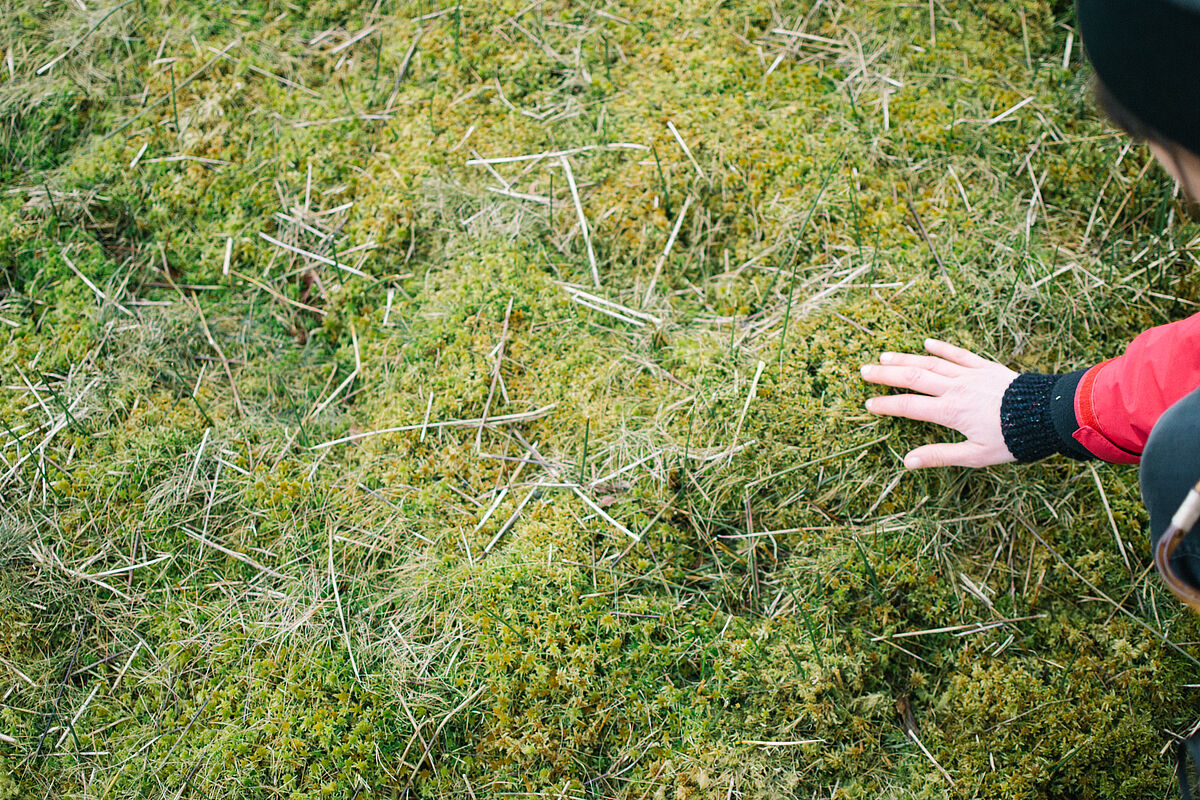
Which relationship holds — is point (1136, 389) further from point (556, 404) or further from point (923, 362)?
point (556, 404)

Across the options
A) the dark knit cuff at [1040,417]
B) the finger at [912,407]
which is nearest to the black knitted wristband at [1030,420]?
the dark knit cuff at [1040,417]

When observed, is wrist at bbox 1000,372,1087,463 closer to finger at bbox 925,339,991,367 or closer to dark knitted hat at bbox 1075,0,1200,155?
finger at bbox 925,339,991,367

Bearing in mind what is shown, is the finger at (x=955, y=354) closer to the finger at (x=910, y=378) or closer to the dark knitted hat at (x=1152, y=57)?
the finger at (x=910, y=378)

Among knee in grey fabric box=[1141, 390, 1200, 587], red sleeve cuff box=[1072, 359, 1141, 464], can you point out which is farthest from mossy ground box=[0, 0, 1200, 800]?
knee in grey fabric box=[1141, 390, 1200, 587]

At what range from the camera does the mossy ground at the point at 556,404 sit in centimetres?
258

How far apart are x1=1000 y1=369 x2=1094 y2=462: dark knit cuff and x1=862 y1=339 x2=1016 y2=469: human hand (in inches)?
1.6

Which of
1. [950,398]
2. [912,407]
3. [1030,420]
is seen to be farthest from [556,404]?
[1030,420]

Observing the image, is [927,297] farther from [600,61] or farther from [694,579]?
[600,61]

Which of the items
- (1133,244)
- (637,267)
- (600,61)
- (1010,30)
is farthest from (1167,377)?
(600,61)

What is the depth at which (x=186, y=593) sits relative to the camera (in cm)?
282

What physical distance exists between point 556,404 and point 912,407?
1379 millimetres

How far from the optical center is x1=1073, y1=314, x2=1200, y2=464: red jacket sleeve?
2.03 meters

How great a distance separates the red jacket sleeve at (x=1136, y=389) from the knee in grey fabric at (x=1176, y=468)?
578 mm

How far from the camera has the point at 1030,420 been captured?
2.40 meters
